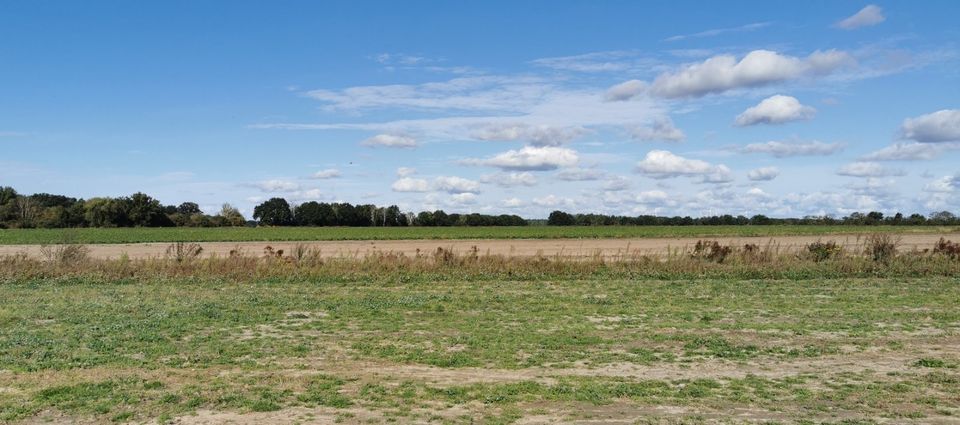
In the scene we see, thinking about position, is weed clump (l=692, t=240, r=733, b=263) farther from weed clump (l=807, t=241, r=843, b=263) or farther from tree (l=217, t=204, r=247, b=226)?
tree (l=217, t=204, r=247, b=226)

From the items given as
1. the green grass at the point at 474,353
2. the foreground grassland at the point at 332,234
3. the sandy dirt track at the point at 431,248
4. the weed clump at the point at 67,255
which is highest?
the foreground grassland at the point at 332,234

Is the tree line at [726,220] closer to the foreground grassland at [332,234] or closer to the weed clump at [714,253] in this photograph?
the foreground grassland at [332,234]

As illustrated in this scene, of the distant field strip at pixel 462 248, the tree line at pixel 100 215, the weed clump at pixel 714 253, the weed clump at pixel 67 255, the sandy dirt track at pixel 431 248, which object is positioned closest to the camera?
the weed clump at pixel 67 255

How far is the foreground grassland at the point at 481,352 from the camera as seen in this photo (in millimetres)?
7723

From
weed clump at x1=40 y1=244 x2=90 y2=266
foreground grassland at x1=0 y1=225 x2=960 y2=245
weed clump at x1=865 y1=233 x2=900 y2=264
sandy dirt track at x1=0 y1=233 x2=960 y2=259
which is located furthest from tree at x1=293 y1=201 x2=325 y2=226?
weed clump at x1=865 y1=233 x2=900 y2=264

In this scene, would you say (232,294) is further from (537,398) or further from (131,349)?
(537,398)

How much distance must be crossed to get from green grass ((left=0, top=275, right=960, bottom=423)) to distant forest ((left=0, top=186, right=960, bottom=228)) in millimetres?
104645

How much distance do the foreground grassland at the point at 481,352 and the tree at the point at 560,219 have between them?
356 feet

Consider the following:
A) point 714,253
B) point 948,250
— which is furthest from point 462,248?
point 948,250

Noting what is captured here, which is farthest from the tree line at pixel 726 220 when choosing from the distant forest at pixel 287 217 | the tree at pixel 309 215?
the tree at pixel 309 215

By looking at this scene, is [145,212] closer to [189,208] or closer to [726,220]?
[189,208]

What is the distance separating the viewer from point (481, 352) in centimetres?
1095

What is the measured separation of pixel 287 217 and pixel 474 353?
408 feet

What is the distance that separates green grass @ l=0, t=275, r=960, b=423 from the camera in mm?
7852
